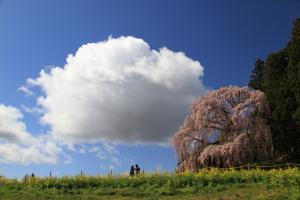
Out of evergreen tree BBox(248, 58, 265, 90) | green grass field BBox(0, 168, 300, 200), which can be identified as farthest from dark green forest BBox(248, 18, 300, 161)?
green grass field BBox(0, 168, 300, 200)

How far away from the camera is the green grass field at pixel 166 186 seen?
23.0 m

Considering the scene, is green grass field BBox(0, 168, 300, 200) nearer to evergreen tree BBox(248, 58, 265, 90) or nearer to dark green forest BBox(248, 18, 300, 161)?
dark green forest BBox(248, 18, 300, 161)

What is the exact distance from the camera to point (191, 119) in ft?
151

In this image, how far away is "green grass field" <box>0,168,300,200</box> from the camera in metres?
23.0

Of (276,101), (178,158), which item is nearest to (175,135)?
(178,158)

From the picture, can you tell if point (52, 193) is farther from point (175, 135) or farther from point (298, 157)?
point (298, 157)

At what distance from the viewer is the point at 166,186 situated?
1018 inches

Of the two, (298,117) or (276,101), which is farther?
(276,101)

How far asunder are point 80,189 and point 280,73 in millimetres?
30079

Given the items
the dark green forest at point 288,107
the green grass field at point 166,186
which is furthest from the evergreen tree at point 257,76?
the green grass field at point 166,186

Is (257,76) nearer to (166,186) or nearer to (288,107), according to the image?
(288,107)

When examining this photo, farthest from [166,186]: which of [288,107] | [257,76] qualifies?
[257,76]

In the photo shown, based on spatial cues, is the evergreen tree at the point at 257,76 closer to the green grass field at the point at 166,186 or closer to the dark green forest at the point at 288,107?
the dark green forest at the point at 288,107

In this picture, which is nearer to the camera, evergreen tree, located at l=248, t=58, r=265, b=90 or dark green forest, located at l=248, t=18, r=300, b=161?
dark green forest, located at l=248, t=18, r=300, b=161
